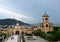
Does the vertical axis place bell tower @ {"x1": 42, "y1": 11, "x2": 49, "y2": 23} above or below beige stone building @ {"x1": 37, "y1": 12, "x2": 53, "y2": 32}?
above

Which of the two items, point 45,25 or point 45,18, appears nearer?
point 45,25

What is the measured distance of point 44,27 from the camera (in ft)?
168

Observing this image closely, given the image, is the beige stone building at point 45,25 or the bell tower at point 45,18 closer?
the beige stone building at point 45,25

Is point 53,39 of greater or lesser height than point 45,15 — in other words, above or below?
below

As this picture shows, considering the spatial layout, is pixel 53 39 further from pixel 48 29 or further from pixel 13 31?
pixel 13 31

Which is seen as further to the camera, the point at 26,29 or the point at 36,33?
the point at 26,29

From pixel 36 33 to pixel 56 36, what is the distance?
1164 cm

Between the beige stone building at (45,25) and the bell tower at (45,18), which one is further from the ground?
the bell tower at (45,18)

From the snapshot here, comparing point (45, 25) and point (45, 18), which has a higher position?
point (45, 18)

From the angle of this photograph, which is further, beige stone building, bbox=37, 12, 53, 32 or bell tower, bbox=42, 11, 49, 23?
bell tower, bbox=42, 11, 49, 23

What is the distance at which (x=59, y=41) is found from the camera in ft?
112

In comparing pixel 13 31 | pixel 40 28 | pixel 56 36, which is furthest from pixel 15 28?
pixel 56 36

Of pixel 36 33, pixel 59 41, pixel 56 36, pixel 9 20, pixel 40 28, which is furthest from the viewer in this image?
pixel 9 20

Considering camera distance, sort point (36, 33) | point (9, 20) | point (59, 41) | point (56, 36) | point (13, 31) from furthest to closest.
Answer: point (9, 20), point (13, 31), point (36, 33), point (56, 36), point (59, 41)
